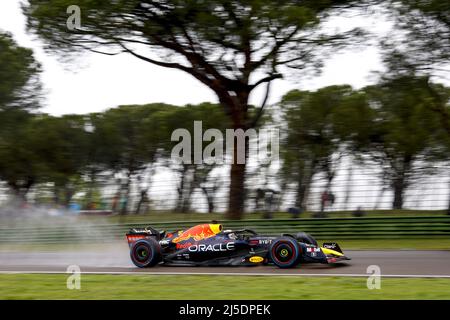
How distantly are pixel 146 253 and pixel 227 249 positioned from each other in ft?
5.09

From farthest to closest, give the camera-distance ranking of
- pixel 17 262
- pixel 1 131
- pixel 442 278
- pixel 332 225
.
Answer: pixel 1 131 < pixel 332 225 < pixel 17 262 < pixel 442 278

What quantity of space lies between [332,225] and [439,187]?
306 centimetres

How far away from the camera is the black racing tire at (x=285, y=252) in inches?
407

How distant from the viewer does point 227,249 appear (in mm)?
10930

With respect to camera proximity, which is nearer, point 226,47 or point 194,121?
point 226,47

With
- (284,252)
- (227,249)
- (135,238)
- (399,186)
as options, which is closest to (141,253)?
(135,238)

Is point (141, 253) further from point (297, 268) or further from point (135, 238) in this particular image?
point (297, 268)

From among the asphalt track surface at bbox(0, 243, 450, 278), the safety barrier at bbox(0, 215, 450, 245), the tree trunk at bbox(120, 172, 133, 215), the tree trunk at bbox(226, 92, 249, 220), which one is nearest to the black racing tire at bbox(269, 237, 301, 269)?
the asphalt track surface at bbox(0, 243, 450, 278)

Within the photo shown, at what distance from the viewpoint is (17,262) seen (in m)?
13.8

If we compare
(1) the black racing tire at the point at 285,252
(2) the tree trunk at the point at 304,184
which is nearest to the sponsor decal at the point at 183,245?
(1) the black racing tire at the point at 285,252

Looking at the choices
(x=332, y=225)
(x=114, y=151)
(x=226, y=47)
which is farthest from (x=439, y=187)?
(x=114, y=151)

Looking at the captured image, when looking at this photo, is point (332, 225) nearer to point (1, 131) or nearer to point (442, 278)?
point (442, 278)

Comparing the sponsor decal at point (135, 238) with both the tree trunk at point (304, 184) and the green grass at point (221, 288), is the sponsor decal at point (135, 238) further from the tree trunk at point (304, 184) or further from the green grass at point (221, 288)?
the tree trunk at point (304, 184)

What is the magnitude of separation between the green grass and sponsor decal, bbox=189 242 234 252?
52.3 inches
